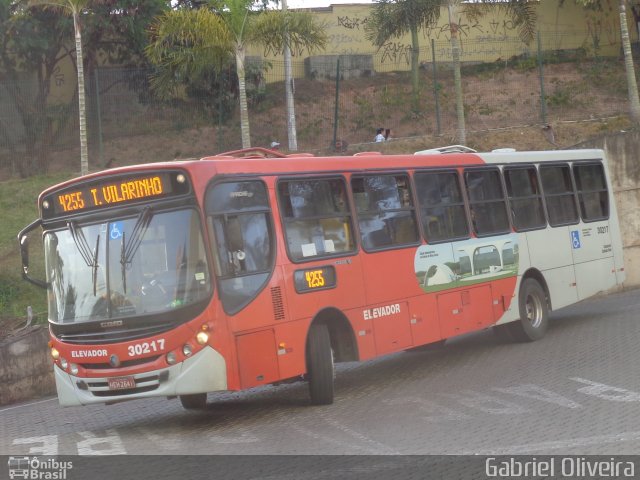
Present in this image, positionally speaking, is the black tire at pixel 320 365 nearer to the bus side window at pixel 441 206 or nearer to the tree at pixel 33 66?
the bus side window at pixel 441 206

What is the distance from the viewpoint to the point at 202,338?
406 inches

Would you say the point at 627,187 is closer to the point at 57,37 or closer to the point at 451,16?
the point at 451,16

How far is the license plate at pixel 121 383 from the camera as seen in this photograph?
412 inches

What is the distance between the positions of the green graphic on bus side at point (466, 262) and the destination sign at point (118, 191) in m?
4.00

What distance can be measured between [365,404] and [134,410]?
3446 millimetres

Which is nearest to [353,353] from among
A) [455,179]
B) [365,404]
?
Answer: [365,404]

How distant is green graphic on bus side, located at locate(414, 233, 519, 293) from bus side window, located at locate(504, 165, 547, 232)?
1.35 ft

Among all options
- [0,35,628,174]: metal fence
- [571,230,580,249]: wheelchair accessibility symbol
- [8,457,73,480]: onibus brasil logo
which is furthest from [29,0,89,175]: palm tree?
[8,457,73,480]: onibus brasil logo

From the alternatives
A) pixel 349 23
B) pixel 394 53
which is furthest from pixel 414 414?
pixel 349 23

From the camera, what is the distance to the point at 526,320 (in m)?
15.9

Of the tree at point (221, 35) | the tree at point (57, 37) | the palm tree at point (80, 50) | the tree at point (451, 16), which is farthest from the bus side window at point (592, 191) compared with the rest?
the tree at point (57, 37)

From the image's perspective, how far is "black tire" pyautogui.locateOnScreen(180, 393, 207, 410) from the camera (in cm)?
1245

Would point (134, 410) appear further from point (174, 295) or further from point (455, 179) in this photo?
point (455, 179)

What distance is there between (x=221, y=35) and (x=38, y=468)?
15.8 m
